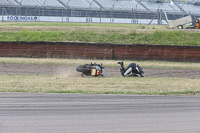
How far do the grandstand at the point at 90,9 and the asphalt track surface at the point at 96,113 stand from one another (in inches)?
1153

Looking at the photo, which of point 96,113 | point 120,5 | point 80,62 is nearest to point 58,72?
point 80,62

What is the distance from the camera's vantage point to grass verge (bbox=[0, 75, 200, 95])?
12.3 m

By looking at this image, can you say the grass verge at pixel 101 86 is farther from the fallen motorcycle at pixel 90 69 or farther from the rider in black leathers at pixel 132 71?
the rider in black leathers at pixel 132 71

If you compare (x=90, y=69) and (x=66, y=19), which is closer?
(x=90, y=69)

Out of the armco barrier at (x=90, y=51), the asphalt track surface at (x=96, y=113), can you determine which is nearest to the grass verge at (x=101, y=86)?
the asphalt track surface at (x=96, y=113)

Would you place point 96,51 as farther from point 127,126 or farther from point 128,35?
point 127,126

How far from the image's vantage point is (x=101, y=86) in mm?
13617

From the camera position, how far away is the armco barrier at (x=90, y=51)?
83.0 feet

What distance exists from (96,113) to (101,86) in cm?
519

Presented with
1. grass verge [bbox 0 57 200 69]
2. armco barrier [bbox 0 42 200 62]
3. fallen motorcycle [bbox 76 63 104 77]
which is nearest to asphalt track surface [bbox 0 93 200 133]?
fallen motorcycle [bbox 76 63 104 77]

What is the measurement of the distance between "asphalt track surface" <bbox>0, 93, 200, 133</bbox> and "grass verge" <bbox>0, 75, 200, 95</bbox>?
3.48 ft

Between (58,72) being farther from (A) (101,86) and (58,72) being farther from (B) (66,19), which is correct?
(B) (66,19)

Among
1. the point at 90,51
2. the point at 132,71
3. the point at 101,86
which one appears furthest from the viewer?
the point at 90,51

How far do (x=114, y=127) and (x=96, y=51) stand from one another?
18544mm
